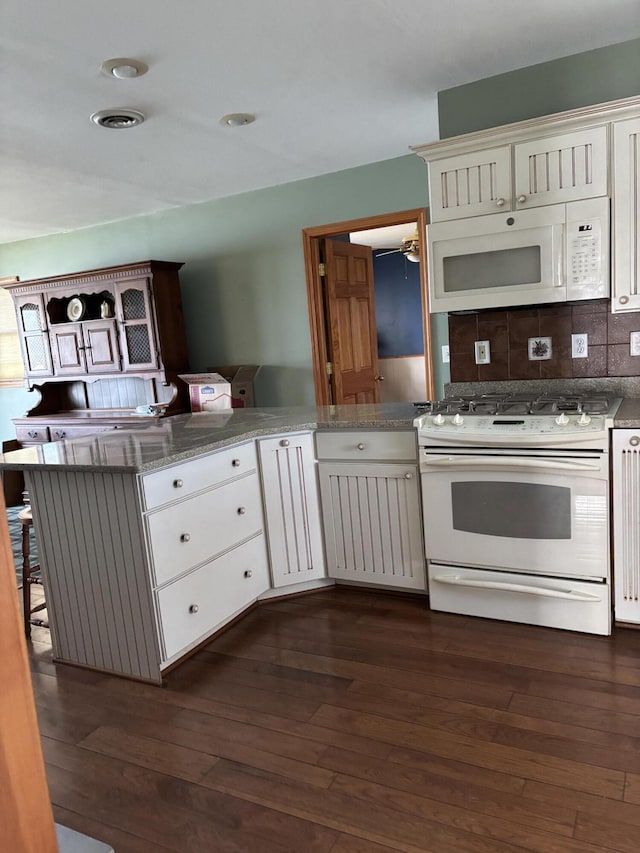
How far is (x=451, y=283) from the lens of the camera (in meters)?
2.89

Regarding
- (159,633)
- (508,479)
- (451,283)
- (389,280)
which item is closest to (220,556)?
(159,633)

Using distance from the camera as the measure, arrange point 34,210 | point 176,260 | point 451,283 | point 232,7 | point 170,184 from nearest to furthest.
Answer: point 232,7, point 451,283, point 170,184, point 34,210, point 176,260

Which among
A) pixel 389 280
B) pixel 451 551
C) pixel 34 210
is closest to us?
pixel 451 551

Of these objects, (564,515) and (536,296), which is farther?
(536,296)

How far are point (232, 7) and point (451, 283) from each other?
1.42m

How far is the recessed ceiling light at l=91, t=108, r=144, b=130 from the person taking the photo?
9.74ft

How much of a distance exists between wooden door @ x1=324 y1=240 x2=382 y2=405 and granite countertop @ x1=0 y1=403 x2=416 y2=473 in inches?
56.2

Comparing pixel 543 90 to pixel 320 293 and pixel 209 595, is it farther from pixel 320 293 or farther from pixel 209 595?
pixel 209 595

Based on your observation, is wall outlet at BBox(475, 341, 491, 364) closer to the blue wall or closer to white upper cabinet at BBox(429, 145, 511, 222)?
white upper cabinet at BBox(429, 145, 511, 222)

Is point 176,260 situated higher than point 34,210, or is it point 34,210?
point 34,210

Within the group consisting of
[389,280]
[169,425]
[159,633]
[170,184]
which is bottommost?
[159,633]

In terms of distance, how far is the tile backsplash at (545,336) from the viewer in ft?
9.36

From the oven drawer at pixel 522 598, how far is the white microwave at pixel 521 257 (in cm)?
120

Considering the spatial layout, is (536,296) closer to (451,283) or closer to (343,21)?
(451,283)
